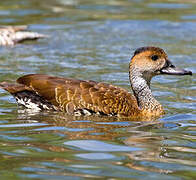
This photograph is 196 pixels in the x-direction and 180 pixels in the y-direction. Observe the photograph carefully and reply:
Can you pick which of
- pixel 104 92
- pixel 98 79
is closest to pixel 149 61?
pixel 104 92

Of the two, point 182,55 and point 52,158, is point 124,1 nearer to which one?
point 182,55

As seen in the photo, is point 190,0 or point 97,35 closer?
point 97,35

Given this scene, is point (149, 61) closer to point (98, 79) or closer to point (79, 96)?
point (79, 96)

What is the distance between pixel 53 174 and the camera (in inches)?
237

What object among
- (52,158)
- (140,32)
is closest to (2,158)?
(52,158)

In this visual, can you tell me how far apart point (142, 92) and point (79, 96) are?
1.00 metres

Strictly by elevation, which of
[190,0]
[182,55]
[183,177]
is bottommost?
[183,177]

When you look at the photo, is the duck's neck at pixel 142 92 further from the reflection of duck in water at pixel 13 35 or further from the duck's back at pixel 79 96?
the reflection of duck in water at pixel 13 35

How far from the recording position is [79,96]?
907 centimetres

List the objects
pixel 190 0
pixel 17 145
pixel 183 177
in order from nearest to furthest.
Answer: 1. pixel 183 177
2. pixel 17 145
3. pixel 190 0

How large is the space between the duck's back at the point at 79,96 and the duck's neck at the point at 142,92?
0.41 ft

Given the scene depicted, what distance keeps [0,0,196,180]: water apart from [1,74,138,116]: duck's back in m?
0.19

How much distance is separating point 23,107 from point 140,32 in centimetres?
794

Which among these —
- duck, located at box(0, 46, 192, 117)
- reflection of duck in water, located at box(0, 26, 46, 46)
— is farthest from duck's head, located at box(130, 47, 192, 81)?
reflection of duck in water, located at box(0, 26, 46, 46)
